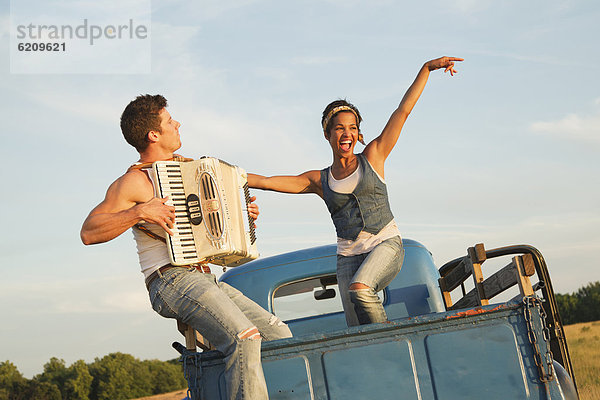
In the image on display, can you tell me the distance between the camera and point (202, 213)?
399 centimetres

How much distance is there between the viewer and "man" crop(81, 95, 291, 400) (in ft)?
11.6

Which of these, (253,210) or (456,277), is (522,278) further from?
(456,277)

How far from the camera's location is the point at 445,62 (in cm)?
445

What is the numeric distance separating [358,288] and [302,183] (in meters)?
1.08

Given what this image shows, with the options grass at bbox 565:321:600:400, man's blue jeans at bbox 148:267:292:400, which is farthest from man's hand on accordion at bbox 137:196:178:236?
grass at bbox 565:321:600:400

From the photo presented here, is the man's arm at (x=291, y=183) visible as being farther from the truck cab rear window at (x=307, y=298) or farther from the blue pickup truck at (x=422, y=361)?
the truck cab rear window at (x=307, y=298)

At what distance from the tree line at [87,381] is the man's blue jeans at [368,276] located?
75.4 feet

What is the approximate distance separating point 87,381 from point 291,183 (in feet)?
80.0

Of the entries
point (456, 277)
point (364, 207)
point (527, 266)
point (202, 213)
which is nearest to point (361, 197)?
point (364, 207)

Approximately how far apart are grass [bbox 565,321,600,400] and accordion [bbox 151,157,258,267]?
373 inches

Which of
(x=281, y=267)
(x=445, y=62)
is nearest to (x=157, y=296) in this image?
(x=445, y=62)

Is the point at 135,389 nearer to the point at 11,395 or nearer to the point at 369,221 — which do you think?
the point at 11,395

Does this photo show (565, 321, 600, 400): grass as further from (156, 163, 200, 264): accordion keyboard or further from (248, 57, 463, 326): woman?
(156, 163, 200, 264): accordion keyboard

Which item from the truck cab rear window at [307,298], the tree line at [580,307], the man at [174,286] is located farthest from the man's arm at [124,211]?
the tree line at [580,307]
